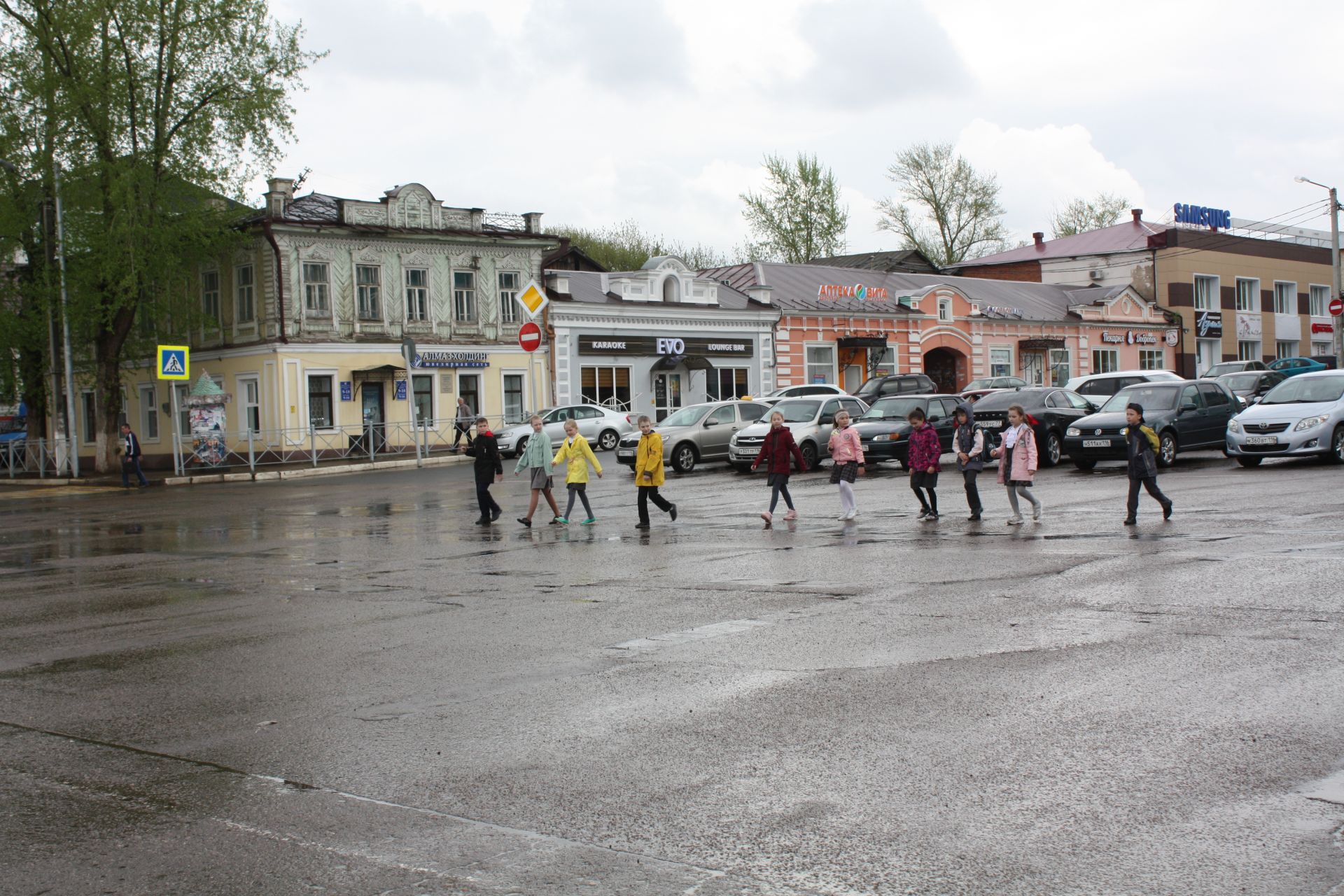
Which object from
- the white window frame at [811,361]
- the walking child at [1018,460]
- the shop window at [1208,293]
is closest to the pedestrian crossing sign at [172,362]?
the walking child at [1018,460]

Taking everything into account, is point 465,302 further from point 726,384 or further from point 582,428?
point 726,384

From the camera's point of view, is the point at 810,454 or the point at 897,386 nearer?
the point at 810,454

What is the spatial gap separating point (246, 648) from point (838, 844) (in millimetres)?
5733

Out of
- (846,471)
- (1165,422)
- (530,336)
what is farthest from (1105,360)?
(846,471)

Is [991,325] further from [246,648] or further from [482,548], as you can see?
[246,648]

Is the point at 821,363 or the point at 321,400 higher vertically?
the point at 821,363

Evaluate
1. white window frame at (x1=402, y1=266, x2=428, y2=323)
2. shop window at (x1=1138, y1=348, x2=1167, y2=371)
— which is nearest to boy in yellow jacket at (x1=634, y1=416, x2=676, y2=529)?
white window frame at (x1=402, y1=266, x2=428, y2=323)

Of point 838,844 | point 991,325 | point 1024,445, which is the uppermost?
point 991,325

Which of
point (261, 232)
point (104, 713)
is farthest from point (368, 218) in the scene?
point (104, 713)

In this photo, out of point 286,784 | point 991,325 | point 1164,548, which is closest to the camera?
point 286,784

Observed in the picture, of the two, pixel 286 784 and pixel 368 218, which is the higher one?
pixel 368 218

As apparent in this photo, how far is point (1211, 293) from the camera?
222ft

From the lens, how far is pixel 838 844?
4.76 m

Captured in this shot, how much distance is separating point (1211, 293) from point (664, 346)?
35288mm
